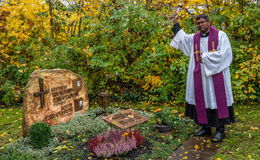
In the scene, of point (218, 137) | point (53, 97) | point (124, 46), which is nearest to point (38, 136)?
point (53, 97)

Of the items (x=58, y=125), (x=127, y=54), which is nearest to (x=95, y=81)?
(x=127, y=54)

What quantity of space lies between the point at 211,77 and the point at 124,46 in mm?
3822

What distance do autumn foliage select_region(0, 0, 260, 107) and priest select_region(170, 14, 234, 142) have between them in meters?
1.72

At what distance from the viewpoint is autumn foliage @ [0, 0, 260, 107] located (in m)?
6.75

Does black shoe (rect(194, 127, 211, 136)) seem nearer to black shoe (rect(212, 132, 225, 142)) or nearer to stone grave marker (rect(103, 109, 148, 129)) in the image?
black shoe (rect(212, 132, 225, 142))

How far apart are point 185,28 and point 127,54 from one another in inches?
74.4

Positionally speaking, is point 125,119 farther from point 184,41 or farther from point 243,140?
point 243,140

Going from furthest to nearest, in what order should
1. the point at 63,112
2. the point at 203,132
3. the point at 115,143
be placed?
the point at 63,112 < the point at 203,132 < the point at 115,143

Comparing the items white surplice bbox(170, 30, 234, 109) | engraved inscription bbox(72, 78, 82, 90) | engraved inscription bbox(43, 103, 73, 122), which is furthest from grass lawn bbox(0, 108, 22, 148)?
white surplice bbox(170, 30, 234, 109)

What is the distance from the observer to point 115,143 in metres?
4.02

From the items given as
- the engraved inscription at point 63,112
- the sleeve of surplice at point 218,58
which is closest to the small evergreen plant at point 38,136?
the engraved inscription at point 63,112

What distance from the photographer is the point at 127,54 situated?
8.02 meters

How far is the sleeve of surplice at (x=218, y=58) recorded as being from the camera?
14.1 feet

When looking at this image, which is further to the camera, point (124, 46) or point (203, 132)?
point (124, 46)
